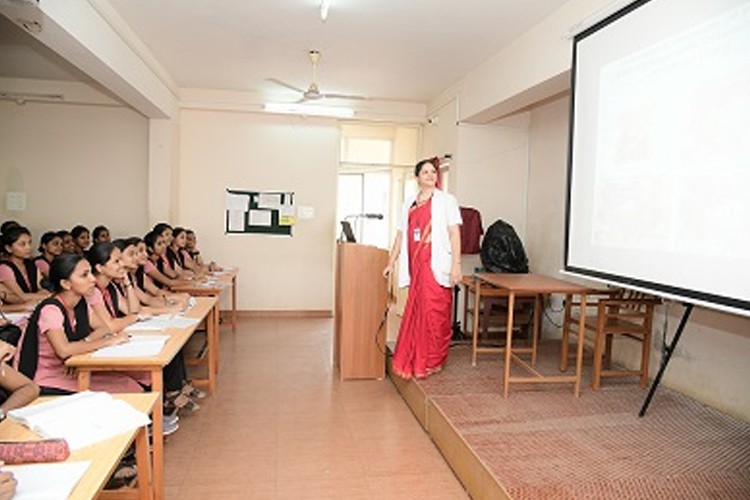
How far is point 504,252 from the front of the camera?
16.1 feet

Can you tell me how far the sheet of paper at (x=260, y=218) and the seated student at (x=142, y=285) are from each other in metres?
2.69

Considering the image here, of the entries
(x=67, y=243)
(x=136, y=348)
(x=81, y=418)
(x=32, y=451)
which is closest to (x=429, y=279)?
(x=136, y=348)

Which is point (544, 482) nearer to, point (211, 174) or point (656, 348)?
point (656, 348)

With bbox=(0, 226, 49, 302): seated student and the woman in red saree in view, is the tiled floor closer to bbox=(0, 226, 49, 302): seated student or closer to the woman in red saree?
the woman in red saree

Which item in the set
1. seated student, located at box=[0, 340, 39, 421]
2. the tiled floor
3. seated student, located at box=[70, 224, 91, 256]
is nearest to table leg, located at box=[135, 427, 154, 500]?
seated student, located at box=[0, 340, 39, 421]

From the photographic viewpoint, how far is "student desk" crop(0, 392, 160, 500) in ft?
3.98

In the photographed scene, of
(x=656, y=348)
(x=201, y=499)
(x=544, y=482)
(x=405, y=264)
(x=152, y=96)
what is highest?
(x=152, y=96)

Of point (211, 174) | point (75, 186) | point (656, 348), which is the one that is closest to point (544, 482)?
point (656, 348)

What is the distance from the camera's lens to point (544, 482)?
2.20 m

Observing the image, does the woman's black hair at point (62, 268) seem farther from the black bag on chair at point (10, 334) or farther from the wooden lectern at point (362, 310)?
the wooden lectern at point (362, 310)

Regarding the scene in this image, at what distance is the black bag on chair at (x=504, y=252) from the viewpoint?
16.1 ft

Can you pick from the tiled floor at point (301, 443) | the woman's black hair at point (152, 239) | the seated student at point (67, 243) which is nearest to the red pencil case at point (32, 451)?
the tiled floor at point (301, 443)

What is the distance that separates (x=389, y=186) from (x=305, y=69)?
9.21 ft

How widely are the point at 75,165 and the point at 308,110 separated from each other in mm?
2895
